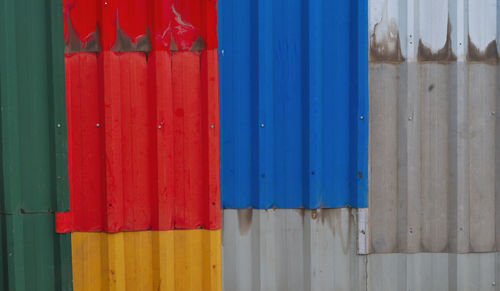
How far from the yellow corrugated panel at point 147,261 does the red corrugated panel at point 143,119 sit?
2.8 inches

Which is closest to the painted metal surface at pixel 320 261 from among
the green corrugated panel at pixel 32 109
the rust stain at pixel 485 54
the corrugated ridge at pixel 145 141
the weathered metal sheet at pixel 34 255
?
the corrugated ridge at pixel 145 141

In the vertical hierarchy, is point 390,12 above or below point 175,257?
above

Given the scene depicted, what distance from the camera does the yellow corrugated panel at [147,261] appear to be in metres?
2.35

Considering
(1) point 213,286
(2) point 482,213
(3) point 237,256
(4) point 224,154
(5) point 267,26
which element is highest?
(5) point 267,26

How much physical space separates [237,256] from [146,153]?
0.92 metres

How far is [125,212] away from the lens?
237 cm

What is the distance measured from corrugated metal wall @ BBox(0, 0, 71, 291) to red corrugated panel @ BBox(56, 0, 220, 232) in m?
0.09

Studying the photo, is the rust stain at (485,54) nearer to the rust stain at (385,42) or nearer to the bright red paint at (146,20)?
the rust stain at (385,42)

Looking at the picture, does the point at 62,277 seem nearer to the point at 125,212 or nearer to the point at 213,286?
the point at 125,212

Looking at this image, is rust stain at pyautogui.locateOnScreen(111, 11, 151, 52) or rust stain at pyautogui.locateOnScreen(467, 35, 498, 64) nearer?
rust stain at pyautogui.locateOnScreen(111, 11, 151, 52)

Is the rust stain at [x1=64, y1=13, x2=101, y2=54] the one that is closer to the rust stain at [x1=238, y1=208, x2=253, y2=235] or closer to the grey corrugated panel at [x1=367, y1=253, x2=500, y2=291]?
Answer: the rust stain at [x1=238, y1=208, x2=253, y2=235]

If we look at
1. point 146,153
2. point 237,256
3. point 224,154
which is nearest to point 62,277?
point 146,153

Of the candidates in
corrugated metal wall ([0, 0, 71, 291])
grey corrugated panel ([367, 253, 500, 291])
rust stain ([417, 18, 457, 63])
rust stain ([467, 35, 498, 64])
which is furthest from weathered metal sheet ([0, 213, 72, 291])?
rust stain ([467, 35, 498, 64])

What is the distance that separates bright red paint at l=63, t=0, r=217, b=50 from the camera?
7.63ft
